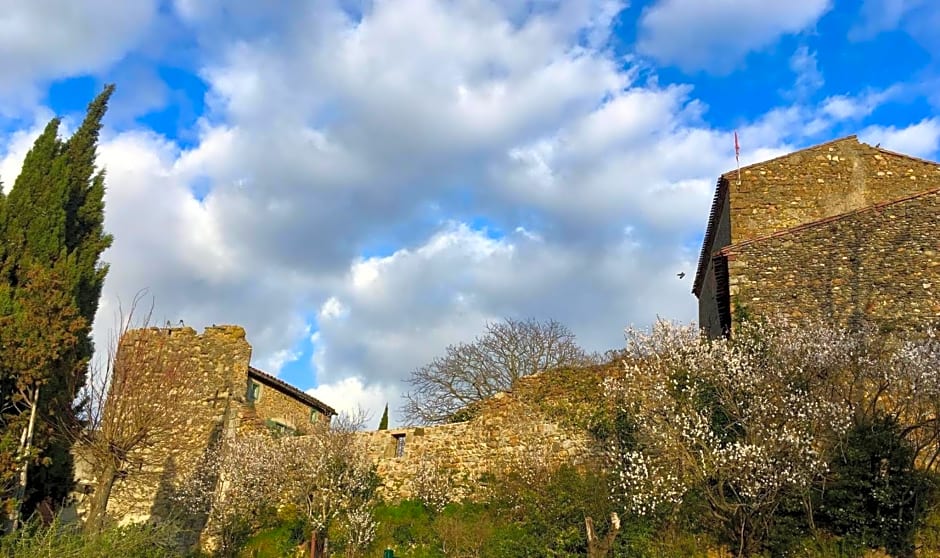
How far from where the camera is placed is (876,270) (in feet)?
49.4


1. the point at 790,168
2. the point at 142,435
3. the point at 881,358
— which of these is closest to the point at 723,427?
the point at 881,358

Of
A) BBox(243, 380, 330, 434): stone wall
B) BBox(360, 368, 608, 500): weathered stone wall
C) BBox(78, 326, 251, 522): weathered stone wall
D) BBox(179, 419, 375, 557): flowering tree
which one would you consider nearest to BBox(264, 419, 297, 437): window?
BBox(243, 380, 330, 434): stone wall

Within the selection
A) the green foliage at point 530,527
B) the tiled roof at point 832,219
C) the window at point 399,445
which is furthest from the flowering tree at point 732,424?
the window at point 399,445

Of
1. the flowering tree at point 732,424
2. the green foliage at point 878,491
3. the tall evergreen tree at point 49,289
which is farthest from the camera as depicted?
the tall evergreen tree at point 49,289

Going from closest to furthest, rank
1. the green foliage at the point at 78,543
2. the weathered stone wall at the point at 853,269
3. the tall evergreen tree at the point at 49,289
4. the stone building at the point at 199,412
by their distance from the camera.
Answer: the green foliage at the point at 78,543
the tall evergreen tree at the point at 49,289
the weathered stone wall at the point at 853,269
the stone building at the point at 199,412

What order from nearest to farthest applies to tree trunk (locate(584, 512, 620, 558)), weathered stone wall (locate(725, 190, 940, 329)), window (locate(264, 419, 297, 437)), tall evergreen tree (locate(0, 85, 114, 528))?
tall evergreen tree (locate(0, 85, 114, 528)) → tree trunk (locate(584, 512, 620, 558)) → weathered stone wall (locate(725, 190, 940, 329)) → window (locate(264, 419, 297, 437))

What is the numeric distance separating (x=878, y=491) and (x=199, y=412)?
16480 mm

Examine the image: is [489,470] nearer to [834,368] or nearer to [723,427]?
[723,427]

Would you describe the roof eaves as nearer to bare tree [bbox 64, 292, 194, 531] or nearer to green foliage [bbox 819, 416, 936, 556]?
green foliage [bbox 819, 416, 936, 556]

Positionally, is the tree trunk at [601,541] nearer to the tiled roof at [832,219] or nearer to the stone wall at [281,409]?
the tiled roof at [832,219]

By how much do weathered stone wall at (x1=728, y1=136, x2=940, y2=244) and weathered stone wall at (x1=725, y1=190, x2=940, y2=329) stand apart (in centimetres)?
295

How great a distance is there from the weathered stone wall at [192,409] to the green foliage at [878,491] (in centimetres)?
1460

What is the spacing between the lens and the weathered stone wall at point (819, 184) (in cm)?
1842

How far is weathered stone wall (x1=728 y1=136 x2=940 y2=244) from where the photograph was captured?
18.4 metres
